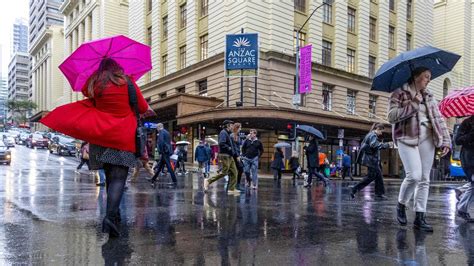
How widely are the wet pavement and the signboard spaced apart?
18846 millimetres

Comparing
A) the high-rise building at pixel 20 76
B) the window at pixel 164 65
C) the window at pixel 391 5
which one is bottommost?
the window at pixel 164 65

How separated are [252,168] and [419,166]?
7.67 m

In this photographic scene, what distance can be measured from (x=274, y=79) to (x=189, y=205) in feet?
77.2

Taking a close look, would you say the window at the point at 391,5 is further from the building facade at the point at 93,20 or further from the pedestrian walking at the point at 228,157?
the pedestrian walking at the point at 228,157

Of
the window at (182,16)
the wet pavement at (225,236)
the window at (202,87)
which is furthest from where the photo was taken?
the window at (182,16)

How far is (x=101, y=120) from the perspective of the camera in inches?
191

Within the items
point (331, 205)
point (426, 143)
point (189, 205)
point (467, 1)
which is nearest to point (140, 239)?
point (189, 205)

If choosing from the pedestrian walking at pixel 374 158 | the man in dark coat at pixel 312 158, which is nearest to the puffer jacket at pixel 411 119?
the pedestrian walking at pixel 374 158

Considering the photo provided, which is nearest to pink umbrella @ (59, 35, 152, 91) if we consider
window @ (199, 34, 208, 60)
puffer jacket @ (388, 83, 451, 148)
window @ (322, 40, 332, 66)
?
puffer jacket @ (388, 83, 451, 148)

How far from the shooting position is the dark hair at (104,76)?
4.95 m

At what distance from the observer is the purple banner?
27.1 m

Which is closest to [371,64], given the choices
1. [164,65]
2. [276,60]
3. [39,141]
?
[276,60]

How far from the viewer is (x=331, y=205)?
8383 millimetres

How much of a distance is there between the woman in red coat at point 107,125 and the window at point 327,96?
30690 mm
